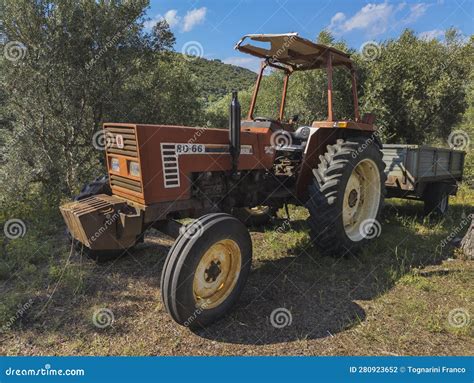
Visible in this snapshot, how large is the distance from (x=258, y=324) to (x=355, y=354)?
0.81 meters

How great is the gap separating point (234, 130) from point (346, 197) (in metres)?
1.78

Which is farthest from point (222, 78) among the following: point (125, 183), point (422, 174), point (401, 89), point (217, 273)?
point (217, 273)

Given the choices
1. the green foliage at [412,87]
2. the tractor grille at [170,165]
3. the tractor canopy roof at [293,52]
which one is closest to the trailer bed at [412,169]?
the tractor canopy roof at [293,52]

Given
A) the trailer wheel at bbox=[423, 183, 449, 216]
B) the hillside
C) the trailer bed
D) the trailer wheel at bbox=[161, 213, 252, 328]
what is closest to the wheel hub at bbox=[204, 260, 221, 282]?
the trailer wheel at bbox=[161, 213, 252, 328]

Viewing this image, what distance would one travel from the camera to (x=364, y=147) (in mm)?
4441

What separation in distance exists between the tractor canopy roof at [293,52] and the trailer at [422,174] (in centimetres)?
184

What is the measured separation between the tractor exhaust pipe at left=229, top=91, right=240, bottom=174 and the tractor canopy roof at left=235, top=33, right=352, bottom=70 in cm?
123

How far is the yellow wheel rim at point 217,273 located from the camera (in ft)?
10.1

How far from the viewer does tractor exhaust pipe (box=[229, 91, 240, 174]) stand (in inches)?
130

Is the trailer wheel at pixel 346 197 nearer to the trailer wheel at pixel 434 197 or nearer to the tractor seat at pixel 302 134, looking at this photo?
the tractor seat at pixel 302 134

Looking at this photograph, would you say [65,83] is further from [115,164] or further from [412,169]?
[412,169]

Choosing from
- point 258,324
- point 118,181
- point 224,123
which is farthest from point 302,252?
point 224,123

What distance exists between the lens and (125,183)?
3484 mm

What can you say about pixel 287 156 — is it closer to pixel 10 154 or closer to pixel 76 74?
pixel 76 74
